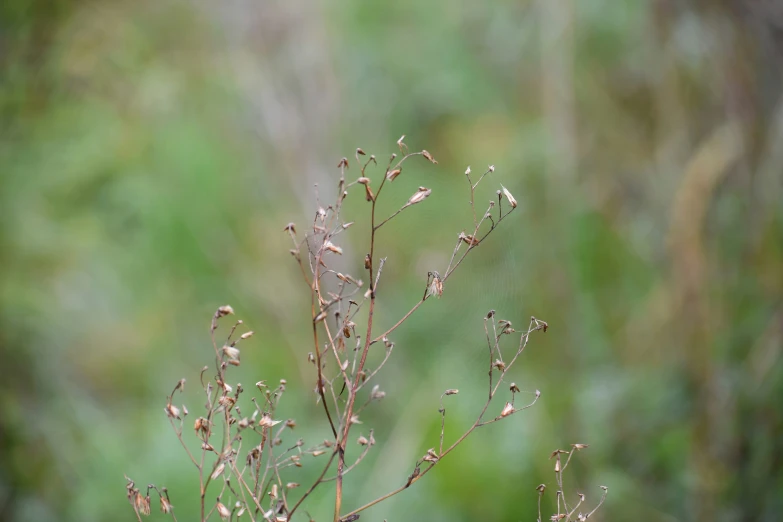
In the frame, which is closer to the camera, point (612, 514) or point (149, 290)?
point (612, 514)

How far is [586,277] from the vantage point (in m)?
1.98

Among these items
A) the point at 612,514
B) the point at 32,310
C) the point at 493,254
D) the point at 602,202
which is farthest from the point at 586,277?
the point at 32,310

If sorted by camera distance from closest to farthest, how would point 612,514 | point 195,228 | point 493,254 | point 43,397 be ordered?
1. point 493,254
2. point 612,514
3. point 43,397
4. point 195,228

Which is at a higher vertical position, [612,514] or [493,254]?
[493,254]

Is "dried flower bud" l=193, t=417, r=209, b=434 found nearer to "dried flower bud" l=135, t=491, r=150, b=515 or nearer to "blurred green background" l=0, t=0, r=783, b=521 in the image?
"dried flower bud" l=135, t=491, r=150, b=515

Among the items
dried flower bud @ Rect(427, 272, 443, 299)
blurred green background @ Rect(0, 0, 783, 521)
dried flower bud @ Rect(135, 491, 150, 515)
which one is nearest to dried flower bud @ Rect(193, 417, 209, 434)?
dried flower bud @ Rect(135, 491, 150, 515)

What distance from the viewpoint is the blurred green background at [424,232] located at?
1.49 m

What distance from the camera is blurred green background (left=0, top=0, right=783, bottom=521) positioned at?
149 centimetres

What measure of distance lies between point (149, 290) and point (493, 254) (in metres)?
1.66

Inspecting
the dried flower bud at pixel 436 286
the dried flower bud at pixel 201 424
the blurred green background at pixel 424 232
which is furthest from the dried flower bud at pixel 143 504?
the blurred green background at pixel 424 232

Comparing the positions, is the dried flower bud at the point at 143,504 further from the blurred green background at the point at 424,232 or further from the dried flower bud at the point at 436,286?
the blurred green background at the point at 424,232

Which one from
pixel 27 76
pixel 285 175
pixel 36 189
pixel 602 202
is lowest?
pixel 602 202

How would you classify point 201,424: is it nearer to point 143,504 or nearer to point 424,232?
point 143,504

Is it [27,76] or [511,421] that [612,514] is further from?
[27,76]
